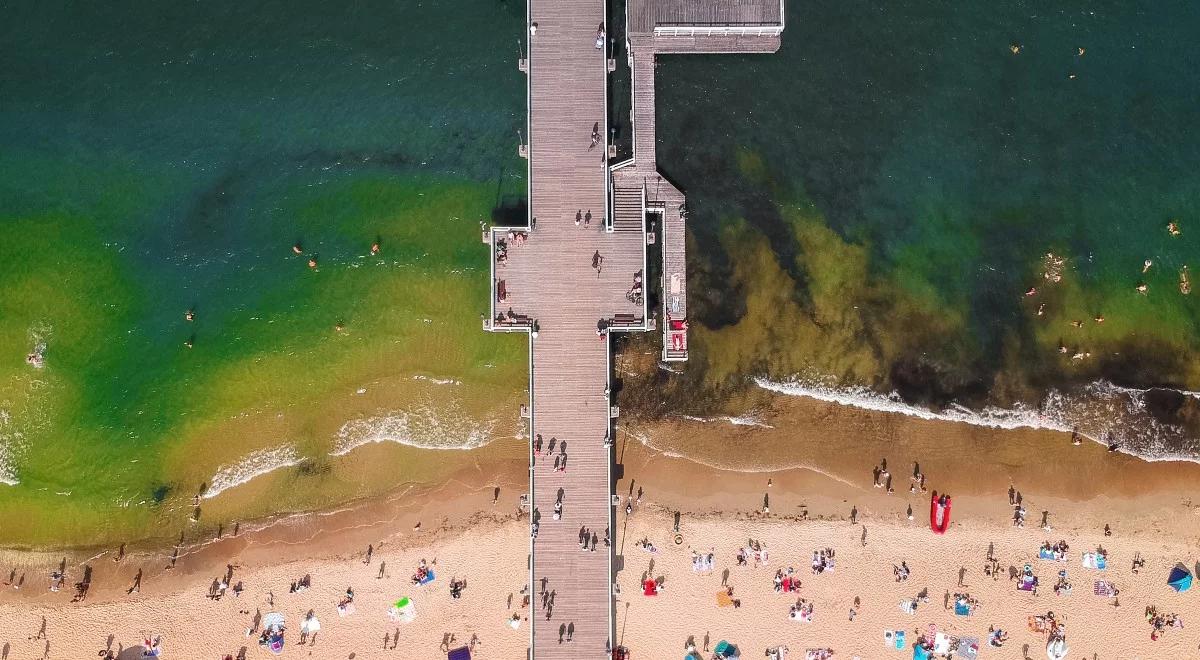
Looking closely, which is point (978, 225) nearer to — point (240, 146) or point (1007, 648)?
point (1007, 648)

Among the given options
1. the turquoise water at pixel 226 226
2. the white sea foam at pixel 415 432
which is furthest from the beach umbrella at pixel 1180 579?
the white sea foam at pixel 415 432

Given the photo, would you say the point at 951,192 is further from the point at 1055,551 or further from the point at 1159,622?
the point at 1159,622

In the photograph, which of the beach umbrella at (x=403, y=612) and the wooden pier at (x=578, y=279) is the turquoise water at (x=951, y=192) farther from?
the beach umbrella at (x=403, y=612)

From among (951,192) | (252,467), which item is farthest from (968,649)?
(252,467)

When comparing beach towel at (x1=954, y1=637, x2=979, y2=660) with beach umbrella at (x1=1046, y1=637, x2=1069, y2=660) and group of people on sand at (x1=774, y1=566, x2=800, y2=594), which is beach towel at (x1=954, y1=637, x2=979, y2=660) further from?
group of people on sand at (x1=774, y1=566, x2=800, y2=594)

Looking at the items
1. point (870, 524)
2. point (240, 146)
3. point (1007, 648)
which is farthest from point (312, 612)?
point (1007, 648)

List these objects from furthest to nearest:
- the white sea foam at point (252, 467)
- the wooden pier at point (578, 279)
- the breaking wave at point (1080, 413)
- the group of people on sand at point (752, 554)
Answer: the breaking wave at point (1080, 413)
the white sea foam at point (252, 467)
the group of people on sand at point (752, 554)
the wooden pier at point (578, 279)

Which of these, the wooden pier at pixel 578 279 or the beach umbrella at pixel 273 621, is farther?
the beach umbrella at pixel 273 621

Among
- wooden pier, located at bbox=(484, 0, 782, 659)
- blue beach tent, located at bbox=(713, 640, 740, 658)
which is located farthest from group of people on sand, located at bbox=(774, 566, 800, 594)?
wooden pier, located at bbox=(484, 0, 782, 659)
